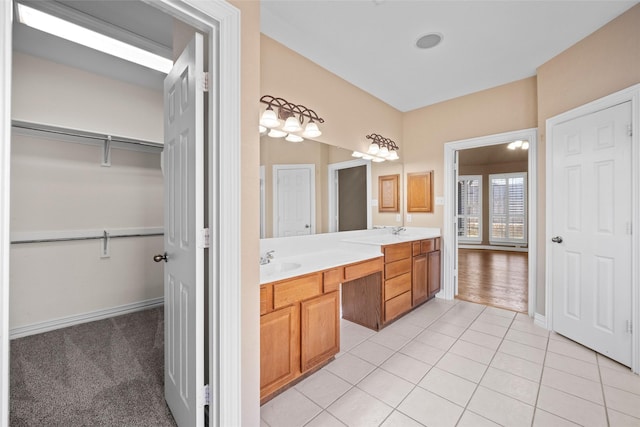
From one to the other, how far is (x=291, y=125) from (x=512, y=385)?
103 inches

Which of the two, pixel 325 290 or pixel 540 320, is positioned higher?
pixel 325 290

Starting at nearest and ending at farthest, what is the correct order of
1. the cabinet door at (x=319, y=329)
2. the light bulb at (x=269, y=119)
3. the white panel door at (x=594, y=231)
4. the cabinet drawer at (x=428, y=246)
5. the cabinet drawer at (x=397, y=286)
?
the cabinet door at (x=319, y=329) → the white panel door at (x=594, y=231) → the light bulb at (x=269, y=119) → the cabinet drawer at (x=397, y=286) → the cabinet drawer at (x=428, y=246)

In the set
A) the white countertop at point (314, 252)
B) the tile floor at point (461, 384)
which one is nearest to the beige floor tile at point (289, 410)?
the tile floor at point (461, 384)

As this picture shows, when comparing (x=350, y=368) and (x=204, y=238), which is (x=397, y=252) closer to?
(x=350, y=368)

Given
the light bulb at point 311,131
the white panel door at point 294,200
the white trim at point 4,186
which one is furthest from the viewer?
the light bulb at point 311,131

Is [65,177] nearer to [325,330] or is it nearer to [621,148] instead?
[325,330]

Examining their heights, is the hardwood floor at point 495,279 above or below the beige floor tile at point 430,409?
above

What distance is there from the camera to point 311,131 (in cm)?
264

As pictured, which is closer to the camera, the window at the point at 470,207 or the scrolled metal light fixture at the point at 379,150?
the scrolled metal light fixture at the point at 379,150

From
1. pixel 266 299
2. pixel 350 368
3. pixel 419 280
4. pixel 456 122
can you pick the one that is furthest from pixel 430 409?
pixel 456 122

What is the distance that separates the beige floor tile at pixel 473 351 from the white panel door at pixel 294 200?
5.59ft

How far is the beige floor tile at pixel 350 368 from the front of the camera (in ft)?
6.55

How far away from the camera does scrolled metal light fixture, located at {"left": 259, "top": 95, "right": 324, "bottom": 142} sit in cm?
231

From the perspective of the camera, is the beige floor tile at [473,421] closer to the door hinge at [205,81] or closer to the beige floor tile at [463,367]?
the beige floor tile at [463,367]
